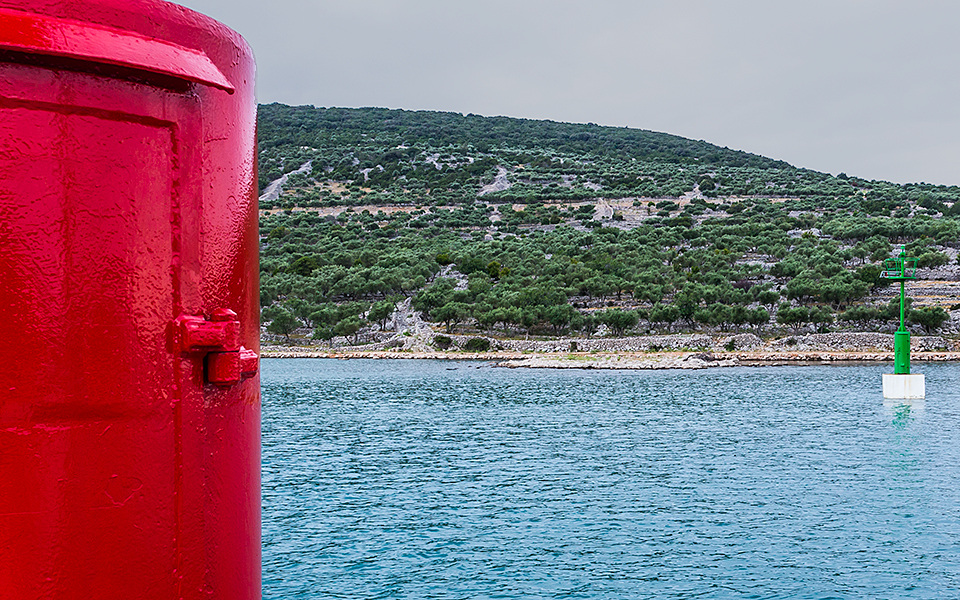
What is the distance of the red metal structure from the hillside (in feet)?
176

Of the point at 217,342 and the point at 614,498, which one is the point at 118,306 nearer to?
the point at 217,342

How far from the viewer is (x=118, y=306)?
143 cm

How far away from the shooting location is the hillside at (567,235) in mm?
56094

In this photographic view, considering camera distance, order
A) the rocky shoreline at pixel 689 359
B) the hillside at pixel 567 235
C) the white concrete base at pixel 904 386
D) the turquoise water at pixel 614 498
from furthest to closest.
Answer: the hillside at pixel 567 235, the rocky shoreline at pixel 689 359, the white concrete base at pixel 904 386, the turquoise water at pixel 614 498

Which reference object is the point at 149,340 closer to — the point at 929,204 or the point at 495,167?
the point at 929,204

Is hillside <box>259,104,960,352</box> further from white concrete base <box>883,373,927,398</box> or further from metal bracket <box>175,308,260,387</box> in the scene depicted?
metal bracket <box>175,308,260,387</box>

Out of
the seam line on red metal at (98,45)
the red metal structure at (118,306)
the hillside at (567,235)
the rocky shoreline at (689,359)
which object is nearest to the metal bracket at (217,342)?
the red metal structure at (118,306)

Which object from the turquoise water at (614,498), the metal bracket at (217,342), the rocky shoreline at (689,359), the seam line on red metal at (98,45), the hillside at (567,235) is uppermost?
the hillside at (567,235)

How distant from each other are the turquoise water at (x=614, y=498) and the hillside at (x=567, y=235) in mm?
26017

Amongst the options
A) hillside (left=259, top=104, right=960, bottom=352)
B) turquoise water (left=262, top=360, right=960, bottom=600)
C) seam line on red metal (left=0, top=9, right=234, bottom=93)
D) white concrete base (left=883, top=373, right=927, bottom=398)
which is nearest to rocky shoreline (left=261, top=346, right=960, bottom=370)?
hillside (left=259, top=104, right=960, bottom=352)

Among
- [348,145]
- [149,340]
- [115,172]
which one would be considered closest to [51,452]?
[149,340]

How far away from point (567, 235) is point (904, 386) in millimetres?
49852

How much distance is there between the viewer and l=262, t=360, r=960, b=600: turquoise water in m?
10.7

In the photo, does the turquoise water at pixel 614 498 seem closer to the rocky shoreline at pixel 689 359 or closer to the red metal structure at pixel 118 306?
the red metal structure at pixel 118 306
